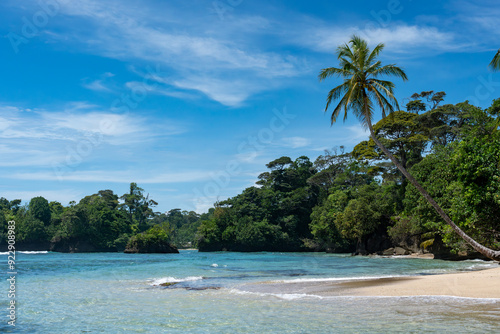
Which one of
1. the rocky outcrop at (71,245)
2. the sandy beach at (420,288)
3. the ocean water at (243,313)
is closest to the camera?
the ocean water at (243,313)

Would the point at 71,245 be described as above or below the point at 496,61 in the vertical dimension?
below

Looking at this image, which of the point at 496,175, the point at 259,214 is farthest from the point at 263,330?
the point at 259,214

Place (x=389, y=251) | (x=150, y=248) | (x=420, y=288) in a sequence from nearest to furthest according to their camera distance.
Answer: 1. (x=420, y=288)
2. (x=389, y=251)
3. (x=150, y=248)

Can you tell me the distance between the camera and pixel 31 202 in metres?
95.4

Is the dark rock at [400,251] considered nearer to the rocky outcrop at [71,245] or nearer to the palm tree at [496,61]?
the palm tree at [496,61]

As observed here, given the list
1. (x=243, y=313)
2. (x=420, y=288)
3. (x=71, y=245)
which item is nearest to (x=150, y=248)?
(x=71, y=245)

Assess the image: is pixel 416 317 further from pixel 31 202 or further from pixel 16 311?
pixel 31 202

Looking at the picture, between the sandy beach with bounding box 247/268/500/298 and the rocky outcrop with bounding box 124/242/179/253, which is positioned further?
the rocky outcrop with bounding box 124/242/179/253

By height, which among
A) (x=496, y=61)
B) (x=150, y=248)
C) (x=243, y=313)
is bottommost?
(x=150, y=248)

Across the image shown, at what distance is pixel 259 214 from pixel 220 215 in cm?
846

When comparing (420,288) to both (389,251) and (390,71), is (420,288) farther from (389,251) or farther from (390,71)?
(389,251)

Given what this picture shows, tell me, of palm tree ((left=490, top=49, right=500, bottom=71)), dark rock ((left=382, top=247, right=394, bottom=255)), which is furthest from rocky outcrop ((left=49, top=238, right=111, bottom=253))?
palm tree ((left=490, top=49, right=500, bottom=71))

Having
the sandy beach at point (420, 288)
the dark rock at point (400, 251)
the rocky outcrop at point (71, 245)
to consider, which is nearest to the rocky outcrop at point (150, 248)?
the rocky outcrop at point (71, 245)

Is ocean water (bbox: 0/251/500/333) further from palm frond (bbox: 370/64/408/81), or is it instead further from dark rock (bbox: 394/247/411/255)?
dark rock (bbox: 394/247/411/255)
